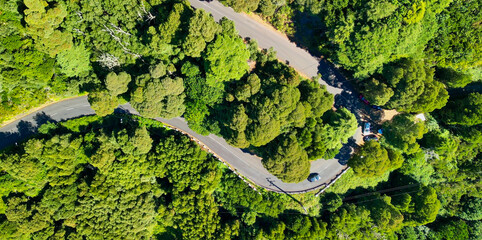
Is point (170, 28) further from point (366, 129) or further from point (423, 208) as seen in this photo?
point (423, 208)

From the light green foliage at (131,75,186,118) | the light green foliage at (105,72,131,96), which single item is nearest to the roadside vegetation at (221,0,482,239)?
the light green foliage at (131,75,186,118)

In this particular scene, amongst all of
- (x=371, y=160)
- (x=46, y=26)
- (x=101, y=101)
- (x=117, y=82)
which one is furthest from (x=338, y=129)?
(x=46, y=26)

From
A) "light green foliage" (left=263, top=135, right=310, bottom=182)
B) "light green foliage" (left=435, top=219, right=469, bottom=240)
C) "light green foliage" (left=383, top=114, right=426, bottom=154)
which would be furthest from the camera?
"light green foliage" (left=435, top=219, right=469, bottom=240)

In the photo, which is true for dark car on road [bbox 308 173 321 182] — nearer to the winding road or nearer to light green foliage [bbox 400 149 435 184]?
the winding road

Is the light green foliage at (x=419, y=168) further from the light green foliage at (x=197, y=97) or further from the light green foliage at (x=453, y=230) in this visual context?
the light green foliage at (x=197, y=97)

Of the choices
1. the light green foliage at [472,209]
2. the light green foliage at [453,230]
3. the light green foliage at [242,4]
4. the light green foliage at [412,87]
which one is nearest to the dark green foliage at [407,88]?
the light green foliage at [412,87]

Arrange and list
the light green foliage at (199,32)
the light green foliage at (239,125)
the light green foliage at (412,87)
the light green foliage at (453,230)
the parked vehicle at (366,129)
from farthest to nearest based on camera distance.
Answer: the light green foliage at (453,230) → the parked vehicle at (366,129) → the light green foliage at (412,87) → the light green foliage at (239,125) → the light green foliage at (199,32)
